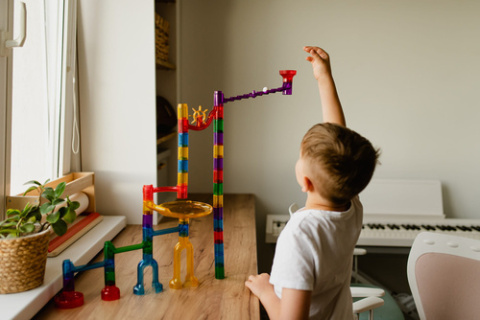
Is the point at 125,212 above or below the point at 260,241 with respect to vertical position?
above

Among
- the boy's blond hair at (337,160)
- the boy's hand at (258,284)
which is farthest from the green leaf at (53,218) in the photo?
the boy's blond hair at (337,160)

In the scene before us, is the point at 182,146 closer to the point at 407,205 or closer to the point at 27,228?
the point at 27,228

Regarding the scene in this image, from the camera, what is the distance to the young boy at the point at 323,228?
1049 mm

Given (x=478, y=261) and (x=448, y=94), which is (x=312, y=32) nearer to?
(x=448, y=94)

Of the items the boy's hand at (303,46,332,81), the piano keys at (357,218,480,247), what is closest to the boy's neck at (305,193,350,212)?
the boy's hand at (303,46,332,81)

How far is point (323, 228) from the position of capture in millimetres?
1097

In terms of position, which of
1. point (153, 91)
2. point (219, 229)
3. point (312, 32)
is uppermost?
point (312, 32)

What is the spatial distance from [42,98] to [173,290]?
2.94 ft

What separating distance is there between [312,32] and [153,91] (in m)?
1.18

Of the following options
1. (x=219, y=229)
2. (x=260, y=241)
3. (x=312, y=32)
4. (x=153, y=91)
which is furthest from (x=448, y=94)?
(x=219, y=229)

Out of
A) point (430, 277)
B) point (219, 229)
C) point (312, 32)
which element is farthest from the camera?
point (312, 32)

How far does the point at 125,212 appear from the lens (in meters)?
2.10

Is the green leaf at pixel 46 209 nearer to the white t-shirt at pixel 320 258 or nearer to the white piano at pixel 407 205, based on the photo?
the white t-shirt at pixel 320 258

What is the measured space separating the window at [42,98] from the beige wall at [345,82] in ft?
3.17
